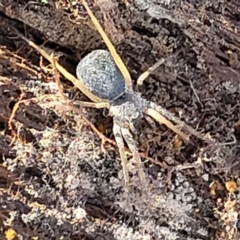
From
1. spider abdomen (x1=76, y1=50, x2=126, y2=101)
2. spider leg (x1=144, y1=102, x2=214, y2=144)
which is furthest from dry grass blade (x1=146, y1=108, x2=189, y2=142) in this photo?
spider abdomen (x1=76, y1=50, x2=126, y2=101)

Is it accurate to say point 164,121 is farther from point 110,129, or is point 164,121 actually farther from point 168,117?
point 110,129

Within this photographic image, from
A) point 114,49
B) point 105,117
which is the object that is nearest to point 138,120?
point 105,117

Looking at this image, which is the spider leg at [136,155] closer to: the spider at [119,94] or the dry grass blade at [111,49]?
the spider at [119,94]

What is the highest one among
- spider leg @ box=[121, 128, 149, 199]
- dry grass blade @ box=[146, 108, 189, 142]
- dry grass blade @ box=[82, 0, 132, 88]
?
dry grass blade @ box=[82, 0, 132, 88]

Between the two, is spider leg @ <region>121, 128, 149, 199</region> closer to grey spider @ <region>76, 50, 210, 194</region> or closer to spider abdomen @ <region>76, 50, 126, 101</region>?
grey spider @ <region>76, 50, 210, 194</region>

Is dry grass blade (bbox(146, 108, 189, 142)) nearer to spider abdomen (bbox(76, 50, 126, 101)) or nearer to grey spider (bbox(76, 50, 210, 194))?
grey spider (bbox(76, 50, 210, 194))

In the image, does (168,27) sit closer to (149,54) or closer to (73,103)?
(149,54)

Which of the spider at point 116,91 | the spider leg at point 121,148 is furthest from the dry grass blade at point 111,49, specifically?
the spider leg at point 121,148

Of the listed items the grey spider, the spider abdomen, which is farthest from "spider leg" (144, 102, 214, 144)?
the spider abdomen

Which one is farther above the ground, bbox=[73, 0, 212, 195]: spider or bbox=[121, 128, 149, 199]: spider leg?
bbox=[73, 0, 212, 195]: spider
